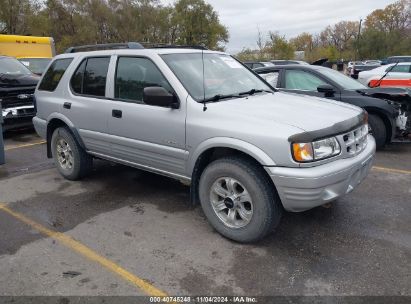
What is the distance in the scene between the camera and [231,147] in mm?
3436

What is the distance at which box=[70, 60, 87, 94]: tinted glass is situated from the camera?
197 inches

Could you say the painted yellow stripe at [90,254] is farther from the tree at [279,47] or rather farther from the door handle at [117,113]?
the tree at [279,47]

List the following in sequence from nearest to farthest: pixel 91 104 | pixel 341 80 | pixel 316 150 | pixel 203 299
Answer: pixel 203 299
pixel 316 150
pixel 91 104
pixel 341 80

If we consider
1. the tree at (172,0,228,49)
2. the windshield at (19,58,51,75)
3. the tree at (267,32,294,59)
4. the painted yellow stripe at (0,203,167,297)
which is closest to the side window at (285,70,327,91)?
the painted yellow stripe at (0,203,167,297)

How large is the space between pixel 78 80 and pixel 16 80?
14.6 feet

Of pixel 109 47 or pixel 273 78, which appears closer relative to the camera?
pixel 109 47

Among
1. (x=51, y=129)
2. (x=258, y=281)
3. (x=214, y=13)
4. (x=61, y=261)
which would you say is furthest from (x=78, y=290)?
(x=214, y=13)

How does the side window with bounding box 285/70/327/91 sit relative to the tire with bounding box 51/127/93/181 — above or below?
above

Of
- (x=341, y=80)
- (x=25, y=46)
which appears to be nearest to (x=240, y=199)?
(x=341, y=80)

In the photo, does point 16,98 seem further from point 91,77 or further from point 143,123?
point 143,123

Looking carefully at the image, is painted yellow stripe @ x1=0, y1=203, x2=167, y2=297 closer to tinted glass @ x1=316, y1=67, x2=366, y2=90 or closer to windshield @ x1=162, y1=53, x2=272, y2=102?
windshield @ x1=162, y1=53, x2=272, y2=102

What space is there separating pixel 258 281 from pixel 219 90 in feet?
6.39

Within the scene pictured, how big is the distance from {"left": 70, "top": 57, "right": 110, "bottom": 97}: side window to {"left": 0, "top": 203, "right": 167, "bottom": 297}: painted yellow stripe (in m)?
1.65

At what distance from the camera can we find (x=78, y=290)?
292cm
